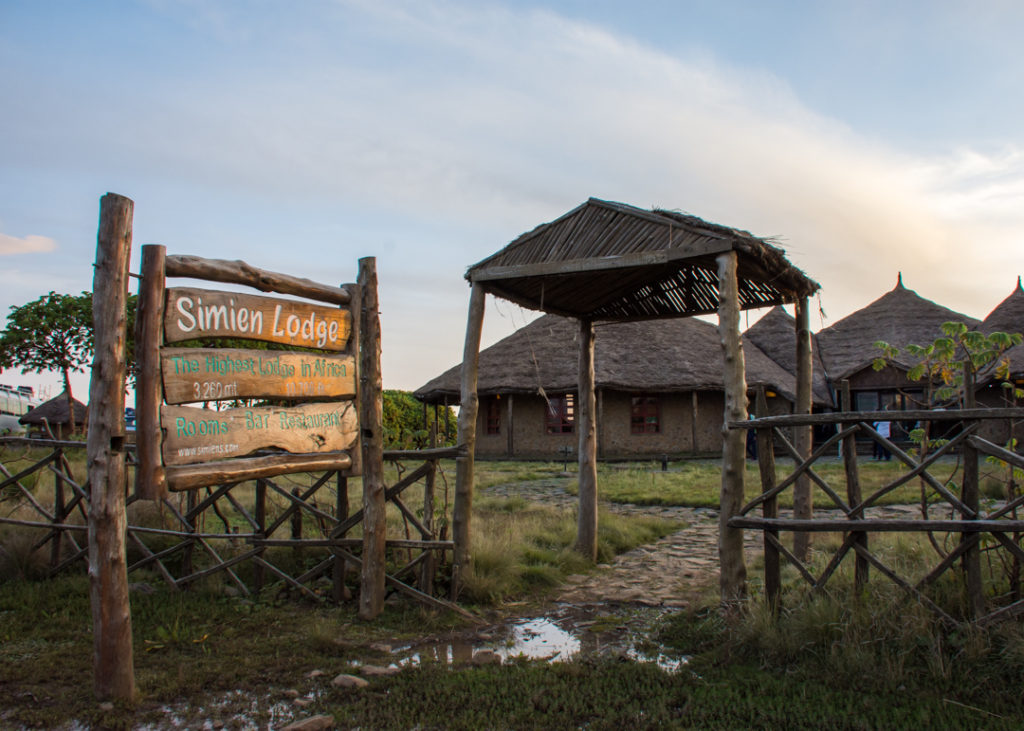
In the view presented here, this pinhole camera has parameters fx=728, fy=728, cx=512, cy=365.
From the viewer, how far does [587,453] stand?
25.0 feet

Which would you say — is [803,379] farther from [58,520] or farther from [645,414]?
[645,414]

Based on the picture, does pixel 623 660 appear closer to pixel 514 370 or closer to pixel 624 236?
pixel 624 236

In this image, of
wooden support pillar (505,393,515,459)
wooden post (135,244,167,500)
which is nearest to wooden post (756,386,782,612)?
wooden post (135,244,167,500)

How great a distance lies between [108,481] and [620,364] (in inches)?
762

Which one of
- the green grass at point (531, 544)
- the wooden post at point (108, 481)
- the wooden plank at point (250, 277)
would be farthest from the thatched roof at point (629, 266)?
the wooden post at point (108, 481)

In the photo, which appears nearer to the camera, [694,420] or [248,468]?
[248,468]

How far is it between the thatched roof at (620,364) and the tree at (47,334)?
11.1 m

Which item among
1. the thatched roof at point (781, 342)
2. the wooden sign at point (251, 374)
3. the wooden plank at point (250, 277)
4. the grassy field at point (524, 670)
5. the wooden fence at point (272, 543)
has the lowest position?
the grassy field at point (524, 670)

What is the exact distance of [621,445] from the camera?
71.2 feet

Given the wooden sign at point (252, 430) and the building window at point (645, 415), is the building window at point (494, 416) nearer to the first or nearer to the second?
the building window at point (645, 415)

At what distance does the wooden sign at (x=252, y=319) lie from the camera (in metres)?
4.01

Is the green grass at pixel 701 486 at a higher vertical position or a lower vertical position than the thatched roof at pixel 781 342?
lower

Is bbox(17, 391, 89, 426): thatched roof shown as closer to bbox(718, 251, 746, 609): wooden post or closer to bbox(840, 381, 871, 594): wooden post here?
bbox(718, 251, 746, 609): wooden post

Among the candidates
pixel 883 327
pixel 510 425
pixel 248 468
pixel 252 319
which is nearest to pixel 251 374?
pixel 252 319
